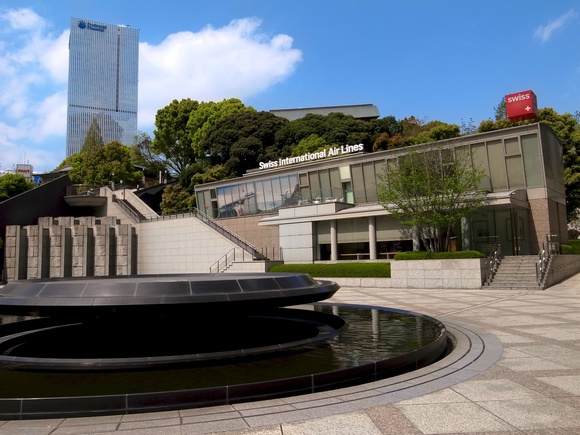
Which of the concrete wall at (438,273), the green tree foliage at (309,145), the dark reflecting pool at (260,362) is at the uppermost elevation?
the green tree foliage at (309,145)

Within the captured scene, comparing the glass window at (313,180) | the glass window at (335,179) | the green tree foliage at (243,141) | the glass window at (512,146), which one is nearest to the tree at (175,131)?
the green tree foliage at (243,141)

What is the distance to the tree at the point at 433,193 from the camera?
26.6 meters

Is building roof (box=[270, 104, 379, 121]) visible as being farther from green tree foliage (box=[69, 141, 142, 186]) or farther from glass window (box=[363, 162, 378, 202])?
glass window (box=[363, 162, 378, 202])

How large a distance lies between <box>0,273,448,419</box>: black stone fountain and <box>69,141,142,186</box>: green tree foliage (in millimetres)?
57279

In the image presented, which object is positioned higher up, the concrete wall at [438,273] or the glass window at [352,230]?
the glass window at [352,230]

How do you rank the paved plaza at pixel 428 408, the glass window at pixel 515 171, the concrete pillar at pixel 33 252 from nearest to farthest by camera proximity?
1. the paved plaza at pixel 428 408
2. the glass window at pixel 515 171
3. the concrete pillar at pixel 33 252

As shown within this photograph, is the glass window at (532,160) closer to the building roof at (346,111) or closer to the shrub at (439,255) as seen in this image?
the shrub at (439,255)

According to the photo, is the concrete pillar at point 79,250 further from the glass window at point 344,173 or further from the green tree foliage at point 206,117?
the green tree foliage at point 206,117

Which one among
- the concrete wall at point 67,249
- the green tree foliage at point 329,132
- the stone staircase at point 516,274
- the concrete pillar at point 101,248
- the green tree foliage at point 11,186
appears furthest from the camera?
the green tree foliage at point 329,132

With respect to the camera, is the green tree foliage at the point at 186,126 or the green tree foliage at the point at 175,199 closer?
the green tree foliage at the point at 175,199

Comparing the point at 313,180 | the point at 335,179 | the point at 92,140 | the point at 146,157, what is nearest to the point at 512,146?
the point at 335,179

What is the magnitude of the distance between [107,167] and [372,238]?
4449 cm

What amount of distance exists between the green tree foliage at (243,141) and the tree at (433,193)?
98.1 ft

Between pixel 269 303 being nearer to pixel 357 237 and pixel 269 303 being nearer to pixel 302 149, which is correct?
pixel 357 237
